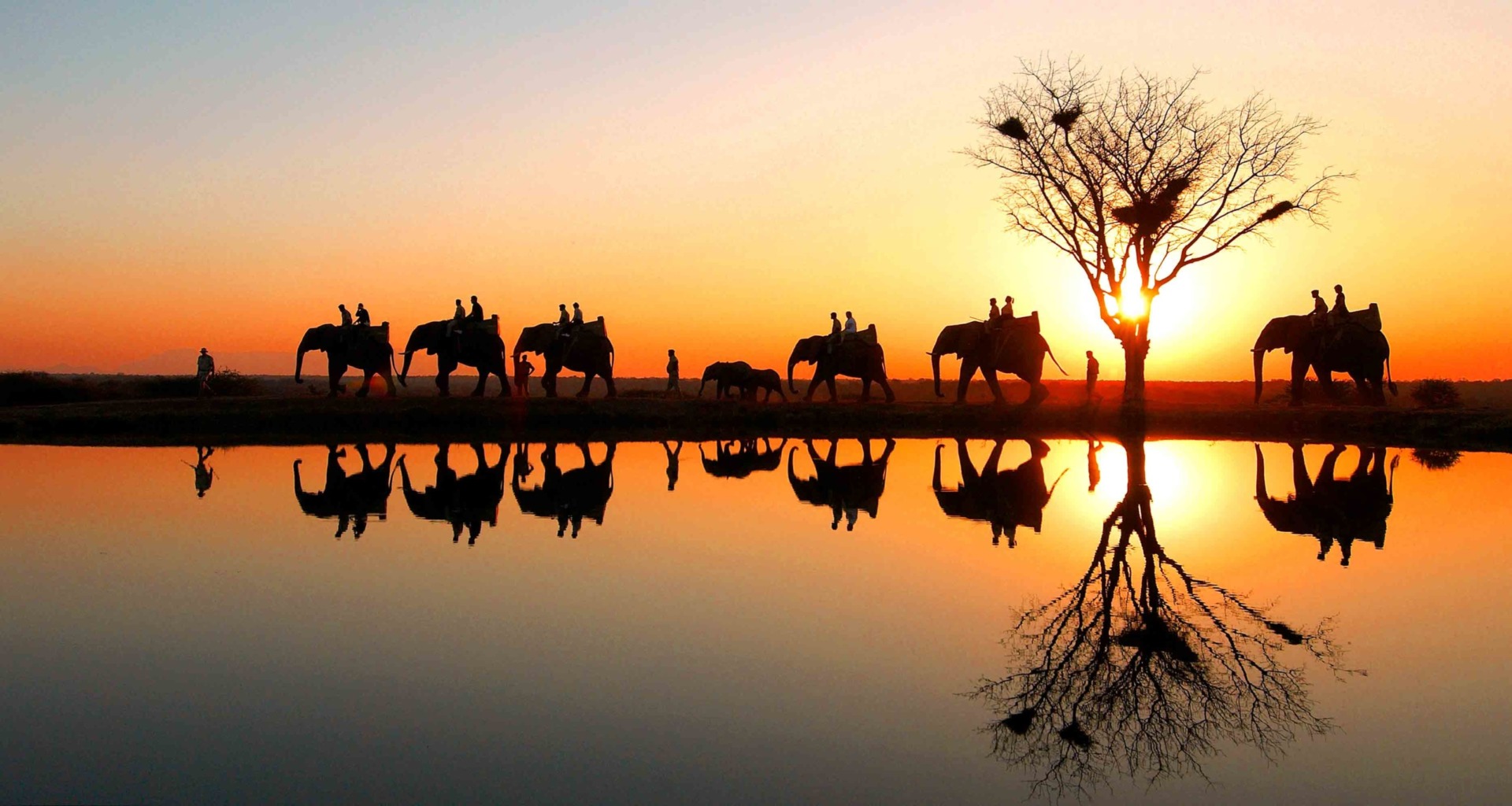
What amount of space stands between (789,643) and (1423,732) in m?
3.94

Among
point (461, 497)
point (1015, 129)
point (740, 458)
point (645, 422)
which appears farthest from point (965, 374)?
point (461, 497)

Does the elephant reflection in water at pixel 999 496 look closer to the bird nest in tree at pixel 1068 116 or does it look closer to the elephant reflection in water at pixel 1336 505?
the elephant reflection in water at pixel 1336 505

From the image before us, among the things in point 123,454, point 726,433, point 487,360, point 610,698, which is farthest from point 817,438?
point 610,698

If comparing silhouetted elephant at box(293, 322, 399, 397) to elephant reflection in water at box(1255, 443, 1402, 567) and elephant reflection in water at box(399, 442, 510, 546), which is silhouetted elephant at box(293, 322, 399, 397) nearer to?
elephant reflection in water at box(399, 442, 510, 546)

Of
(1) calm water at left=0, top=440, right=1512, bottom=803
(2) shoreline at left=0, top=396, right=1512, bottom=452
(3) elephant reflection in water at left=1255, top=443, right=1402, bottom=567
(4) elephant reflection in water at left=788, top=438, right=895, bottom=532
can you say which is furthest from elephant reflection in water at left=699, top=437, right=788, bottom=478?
(3) elephant reflection in water at left=1255, top=443, right=1402, bottom=567

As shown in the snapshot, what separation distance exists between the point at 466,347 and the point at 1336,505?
80.0ft

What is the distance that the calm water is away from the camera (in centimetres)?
591

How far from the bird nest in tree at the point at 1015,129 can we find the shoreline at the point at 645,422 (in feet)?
27.4

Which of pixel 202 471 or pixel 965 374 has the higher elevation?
pixel 965 374

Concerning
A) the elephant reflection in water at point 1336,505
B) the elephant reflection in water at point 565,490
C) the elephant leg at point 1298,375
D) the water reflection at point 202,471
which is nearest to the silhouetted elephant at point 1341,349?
the elephant leg at point 1298,375

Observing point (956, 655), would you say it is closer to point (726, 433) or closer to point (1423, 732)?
point (1423, 732)

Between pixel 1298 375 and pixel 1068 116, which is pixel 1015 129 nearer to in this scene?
pixel 1068 116

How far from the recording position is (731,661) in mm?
7816

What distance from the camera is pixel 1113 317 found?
3416 cm
